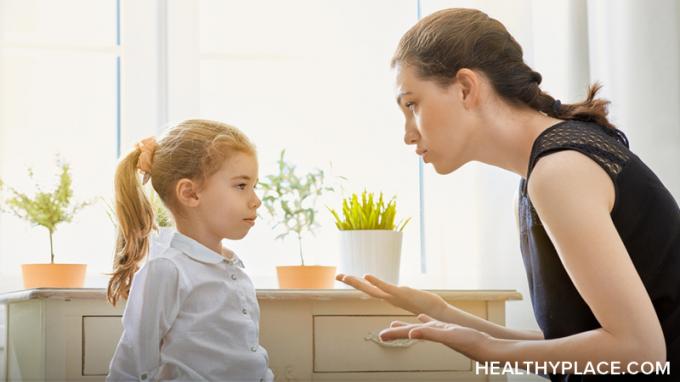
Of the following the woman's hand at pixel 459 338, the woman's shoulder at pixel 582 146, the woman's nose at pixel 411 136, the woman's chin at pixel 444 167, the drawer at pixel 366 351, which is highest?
the woman's nose at pixel 411 136

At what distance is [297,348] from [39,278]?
2.48 ft

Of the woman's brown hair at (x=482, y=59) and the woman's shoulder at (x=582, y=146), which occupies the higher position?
the woman's brown hair at (x=482, y=59)

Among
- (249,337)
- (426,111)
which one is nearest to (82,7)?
(249,337)

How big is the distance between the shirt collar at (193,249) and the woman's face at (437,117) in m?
0.49

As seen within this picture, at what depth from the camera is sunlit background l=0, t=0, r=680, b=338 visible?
2379mm

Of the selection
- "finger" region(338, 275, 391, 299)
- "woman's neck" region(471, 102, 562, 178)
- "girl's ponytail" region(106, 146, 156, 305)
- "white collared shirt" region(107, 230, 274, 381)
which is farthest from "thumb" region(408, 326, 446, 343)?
"girl's ponytail" region(106, 146, 156, 305)

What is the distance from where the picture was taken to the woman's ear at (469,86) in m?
1.30

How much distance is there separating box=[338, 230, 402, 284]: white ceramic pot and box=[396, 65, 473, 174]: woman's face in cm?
69

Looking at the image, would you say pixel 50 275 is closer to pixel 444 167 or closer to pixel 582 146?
pixel 444 167

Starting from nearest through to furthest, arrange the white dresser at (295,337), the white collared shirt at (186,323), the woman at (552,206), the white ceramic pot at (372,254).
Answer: the woman at (552,206) → the white collared shirt at (186,323) → the white dresser at (295,337) → the white ceramic pot at (372,254)

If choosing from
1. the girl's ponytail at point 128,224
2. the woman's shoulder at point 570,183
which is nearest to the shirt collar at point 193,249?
the girl's ponytail at point 128,224

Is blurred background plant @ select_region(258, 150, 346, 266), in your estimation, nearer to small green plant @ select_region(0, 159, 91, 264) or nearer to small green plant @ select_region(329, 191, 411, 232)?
small green plant @ select_region(329, 191, 411, 232)

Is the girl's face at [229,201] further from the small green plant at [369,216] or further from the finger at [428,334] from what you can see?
the finger at [428,334]

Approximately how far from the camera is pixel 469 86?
1312mm
